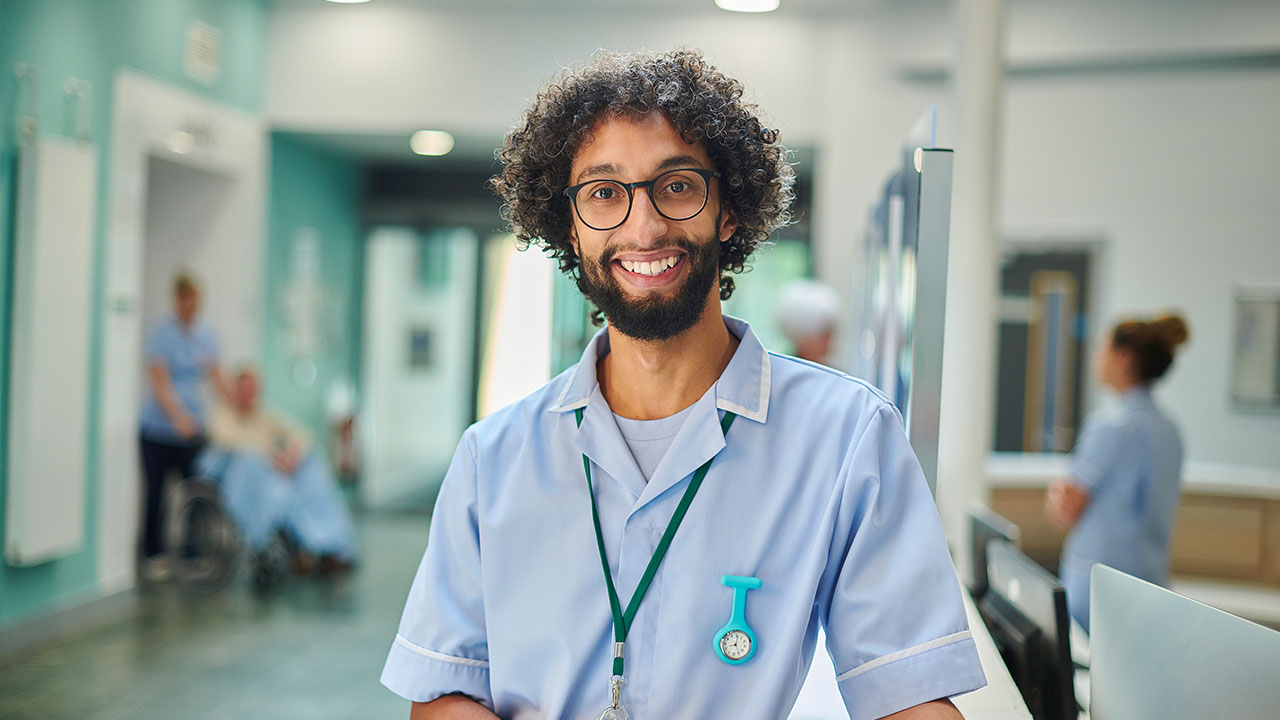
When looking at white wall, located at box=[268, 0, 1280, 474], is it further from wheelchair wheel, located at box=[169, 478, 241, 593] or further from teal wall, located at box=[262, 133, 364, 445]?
wheelchair wheel, located at box=[169, 478, 241, 593]

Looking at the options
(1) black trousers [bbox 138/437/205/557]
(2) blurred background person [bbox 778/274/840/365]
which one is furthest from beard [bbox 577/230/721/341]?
(1) black trousers [bbox 138/437/205/557]

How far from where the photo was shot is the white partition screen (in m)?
4.92

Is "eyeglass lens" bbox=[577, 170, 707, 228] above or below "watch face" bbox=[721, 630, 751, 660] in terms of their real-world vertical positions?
above

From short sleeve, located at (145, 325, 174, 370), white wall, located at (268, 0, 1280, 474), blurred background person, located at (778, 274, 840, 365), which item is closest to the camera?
blurred background person, located at (778, 274, 840, 365)

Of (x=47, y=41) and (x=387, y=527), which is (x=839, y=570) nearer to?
(x=47, y=41)

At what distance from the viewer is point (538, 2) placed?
7.28 meters

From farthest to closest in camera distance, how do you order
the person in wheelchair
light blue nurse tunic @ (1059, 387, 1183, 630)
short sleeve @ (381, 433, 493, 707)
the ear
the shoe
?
the shoe, the person in wheelchair, light blue nurse tunic @ (1059, 387, 1183, 630), the ear, short sleeve @ (381, 433, 493, 707)

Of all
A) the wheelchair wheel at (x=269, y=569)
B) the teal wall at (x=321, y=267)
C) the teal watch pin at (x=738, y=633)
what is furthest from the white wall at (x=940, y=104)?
the teal watch pin at (x=738, y=633)

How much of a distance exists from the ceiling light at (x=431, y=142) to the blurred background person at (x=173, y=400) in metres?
2.15

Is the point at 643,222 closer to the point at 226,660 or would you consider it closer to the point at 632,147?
the point at 632,147

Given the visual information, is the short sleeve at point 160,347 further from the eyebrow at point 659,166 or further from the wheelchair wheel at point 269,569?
the eyebrow at point 659,166

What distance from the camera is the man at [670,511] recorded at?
1368 mm

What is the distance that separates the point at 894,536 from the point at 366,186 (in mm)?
9103

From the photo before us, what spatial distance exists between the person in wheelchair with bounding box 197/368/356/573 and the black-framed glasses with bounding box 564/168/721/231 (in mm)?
5003
